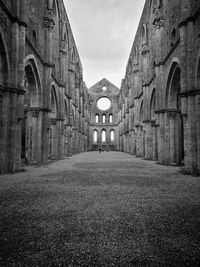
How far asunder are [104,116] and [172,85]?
3944cm

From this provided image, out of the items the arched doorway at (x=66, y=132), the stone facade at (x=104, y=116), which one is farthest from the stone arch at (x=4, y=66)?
the stone facade at (x=104, y=116)

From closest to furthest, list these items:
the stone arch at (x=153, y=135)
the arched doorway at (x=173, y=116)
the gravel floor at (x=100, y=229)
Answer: the gravel floor at (x=100, y=229) → the arched doorway at (x=173, y=116) → the stone arch at (x=153, y=135)

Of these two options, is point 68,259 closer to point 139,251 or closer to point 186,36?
point 139,251

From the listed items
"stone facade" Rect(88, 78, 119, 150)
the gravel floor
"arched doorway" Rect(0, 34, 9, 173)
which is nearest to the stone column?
the gravel floor

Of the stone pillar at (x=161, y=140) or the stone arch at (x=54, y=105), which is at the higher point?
the stone arch at (x=54, y=105)

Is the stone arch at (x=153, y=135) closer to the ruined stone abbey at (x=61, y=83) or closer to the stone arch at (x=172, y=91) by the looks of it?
the ruined stone abbey at (x=61, y=83)

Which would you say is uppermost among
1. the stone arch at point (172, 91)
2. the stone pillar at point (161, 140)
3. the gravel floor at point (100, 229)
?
the stone arch at point (172, 91)

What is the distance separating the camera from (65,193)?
469 centimetres

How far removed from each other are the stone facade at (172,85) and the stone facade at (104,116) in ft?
90.0

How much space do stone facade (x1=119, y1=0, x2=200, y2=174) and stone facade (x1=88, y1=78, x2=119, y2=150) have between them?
90.0 feet

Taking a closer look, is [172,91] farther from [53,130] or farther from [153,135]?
[53,130]

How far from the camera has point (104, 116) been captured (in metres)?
51.2

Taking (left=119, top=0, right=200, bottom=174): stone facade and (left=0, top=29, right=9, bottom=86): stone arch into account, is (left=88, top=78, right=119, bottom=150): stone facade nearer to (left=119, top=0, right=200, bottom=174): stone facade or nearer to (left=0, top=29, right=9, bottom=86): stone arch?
(left=119, top=0, right=200, bottom=174): stone facade

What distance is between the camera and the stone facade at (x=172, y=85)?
7984 mm
